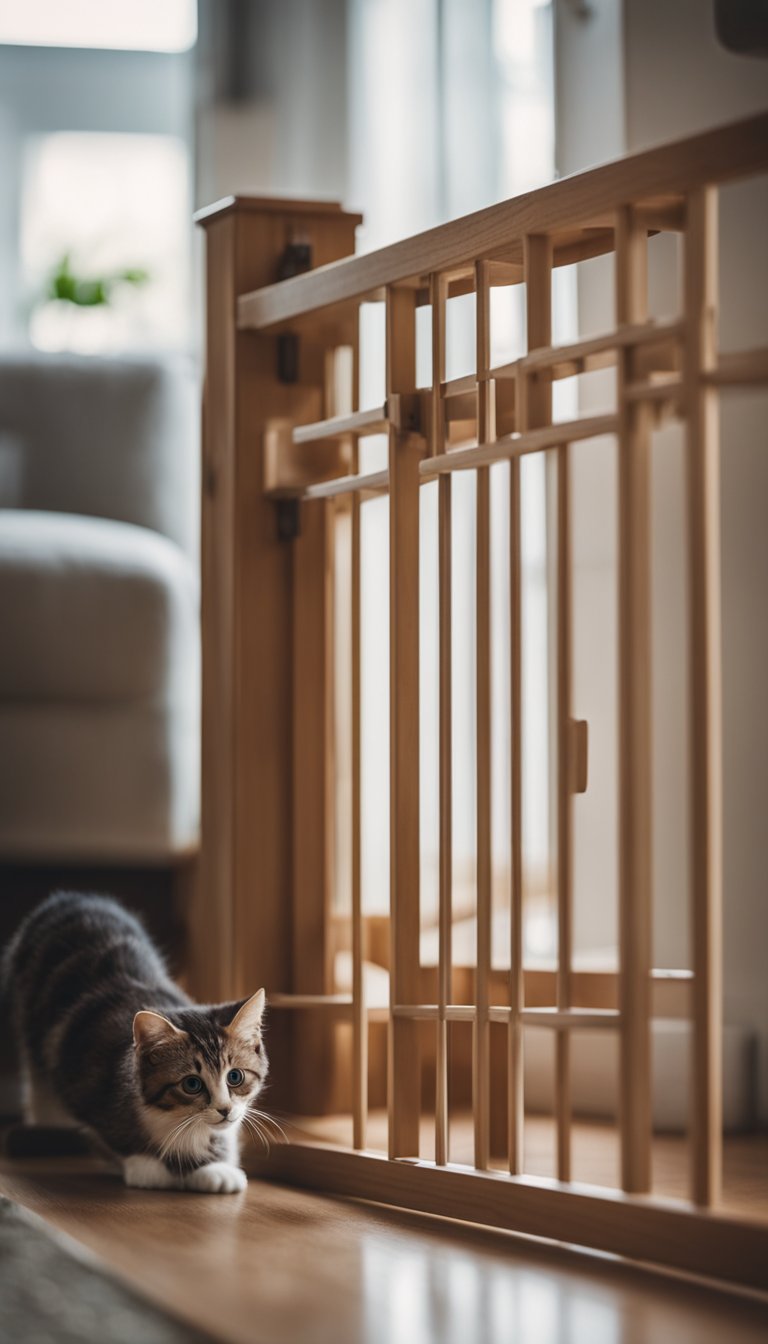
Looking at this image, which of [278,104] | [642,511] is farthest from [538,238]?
[278,104]

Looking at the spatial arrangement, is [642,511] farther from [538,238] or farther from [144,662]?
[144,662]

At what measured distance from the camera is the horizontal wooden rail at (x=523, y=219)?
3.56ft

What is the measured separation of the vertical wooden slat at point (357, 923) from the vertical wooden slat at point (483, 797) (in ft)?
0.54

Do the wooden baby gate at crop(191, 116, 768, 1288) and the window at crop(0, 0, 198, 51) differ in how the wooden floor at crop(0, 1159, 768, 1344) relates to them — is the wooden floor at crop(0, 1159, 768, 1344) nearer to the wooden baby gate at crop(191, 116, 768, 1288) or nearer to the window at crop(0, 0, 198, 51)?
the wooden baby gate at crop(191, 116, 768, 1288)

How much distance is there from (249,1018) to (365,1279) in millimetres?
368

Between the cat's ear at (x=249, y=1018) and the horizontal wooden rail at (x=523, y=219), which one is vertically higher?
the horizontal wooden rail at (x=523, y=219)

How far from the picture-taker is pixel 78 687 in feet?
5.97

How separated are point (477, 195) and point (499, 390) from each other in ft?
4.27

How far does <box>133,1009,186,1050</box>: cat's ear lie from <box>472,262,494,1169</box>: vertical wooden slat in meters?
0.28

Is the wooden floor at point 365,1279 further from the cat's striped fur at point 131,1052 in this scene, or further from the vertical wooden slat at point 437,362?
the vertical wooden slat at point 437,362

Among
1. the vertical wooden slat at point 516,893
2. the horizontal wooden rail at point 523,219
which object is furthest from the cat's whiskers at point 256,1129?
the horizontal wooden rail at point 523,219

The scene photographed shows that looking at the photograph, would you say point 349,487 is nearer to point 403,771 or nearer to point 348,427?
point 348,427

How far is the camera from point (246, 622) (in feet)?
5.25

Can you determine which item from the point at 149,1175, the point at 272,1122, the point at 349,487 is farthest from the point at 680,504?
the point at 149,1175
